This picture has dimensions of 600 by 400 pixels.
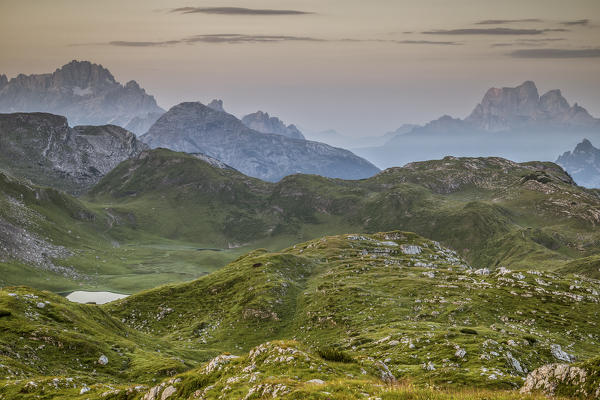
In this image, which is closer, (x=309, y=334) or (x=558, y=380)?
(x=558, y=380)

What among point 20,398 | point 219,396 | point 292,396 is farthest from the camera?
point 20,398

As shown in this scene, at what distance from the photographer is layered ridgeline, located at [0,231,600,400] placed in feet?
131

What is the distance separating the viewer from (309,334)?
104500mm

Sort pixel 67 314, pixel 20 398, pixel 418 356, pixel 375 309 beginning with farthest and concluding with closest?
pixel 375 309 < pixel 67 314 < pixel 418 356 < pixel 20 398

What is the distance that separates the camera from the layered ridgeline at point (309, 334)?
40.1 meters

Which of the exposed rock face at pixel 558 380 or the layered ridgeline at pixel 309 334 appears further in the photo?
the layered ridgeline at pixel 309 334

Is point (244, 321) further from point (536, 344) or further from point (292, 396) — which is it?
point (292, 396)

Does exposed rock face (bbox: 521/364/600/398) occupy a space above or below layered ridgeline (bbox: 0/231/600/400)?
above

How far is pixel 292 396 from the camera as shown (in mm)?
27953

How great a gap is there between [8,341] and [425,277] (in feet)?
361

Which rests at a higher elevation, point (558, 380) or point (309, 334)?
point (558, 380)

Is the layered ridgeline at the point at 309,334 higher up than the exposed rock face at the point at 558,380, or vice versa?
the exposed rock face at the point at 558,380

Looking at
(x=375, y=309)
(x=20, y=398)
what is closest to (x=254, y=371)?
(x=20, y=398)

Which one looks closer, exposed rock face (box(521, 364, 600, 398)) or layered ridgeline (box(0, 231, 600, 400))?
exposed rock face (box(521, 364, 600, 398))
